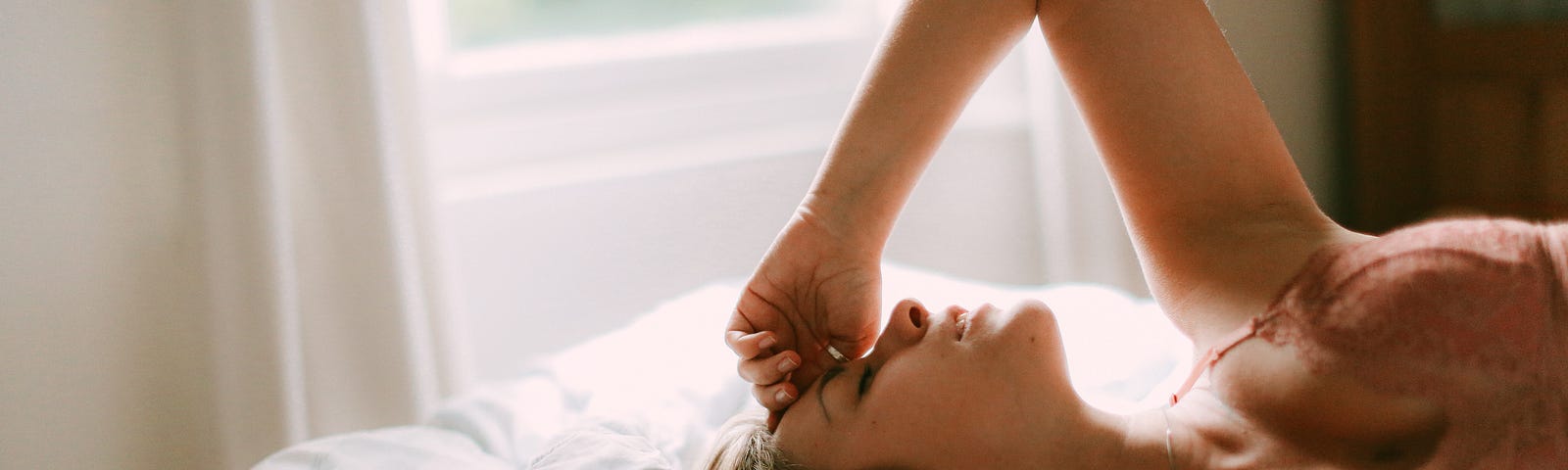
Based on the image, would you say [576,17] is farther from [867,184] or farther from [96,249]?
[867,184]

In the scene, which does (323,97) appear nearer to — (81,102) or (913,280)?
(81,102)

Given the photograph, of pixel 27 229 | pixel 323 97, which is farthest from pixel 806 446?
pixel 27 229

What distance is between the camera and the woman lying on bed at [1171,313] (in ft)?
3.08

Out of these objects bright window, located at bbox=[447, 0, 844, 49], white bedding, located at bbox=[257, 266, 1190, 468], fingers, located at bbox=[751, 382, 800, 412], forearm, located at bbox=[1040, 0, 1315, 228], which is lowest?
white bedding, located at bbox=[257, 266, 1190, 468]

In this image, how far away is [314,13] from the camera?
1411 millimetres

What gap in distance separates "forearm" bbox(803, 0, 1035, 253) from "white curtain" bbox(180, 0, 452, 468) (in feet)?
2.03

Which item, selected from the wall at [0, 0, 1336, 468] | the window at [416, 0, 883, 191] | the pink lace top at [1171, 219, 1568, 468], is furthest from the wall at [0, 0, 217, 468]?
the pink lace top at [1171, 219, 1568, 468]

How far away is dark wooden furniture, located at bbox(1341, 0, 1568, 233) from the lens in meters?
2.22

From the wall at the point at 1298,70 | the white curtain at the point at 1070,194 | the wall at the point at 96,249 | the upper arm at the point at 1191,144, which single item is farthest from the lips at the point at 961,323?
the wall at the point at 1298,70

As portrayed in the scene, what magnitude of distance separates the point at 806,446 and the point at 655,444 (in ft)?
0.93

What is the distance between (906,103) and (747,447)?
0.38 metres

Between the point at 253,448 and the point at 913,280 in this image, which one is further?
the point at 913,280

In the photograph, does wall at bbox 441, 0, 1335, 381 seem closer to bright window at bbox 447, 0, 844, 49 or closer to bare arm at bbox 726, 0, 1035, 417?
bright window at bbox 447, 0, 844, 49

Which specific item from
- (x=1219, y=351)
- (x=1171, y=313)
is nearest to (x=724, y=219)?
(x=1171, y=313)
